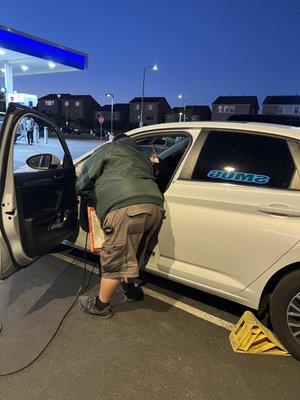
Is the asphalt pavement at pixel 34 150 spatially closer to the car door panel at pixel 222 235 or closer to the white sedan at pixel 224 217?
the white sedan at pixel 224 217

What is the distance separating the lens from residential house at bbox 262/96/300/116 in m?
64.9

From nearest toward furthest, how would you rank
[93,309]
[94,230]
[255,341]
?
[255,341]
[93,309]
[94,230]

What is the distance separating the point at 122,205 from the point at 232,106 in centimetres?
7045

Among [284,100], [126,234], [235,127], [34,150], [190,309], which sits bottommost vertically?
[34,150]

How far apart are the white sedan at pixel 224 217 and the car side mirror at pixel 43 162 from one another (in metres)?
0.02

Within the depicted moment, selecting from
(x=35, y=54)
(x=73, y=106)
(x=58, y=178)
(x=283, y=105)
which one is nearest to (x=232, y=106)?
(x=283, y=105)

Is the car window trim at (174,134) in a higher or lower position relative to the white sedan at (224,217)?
higher

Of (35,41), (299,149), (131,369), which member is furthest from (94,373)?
(35,41)

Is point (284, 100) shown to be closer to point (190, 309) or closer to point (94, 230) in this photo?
point (190, 309)

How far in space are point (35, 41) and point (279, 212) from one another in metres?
16.7

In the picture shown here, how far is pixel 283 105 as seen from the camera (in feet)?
215

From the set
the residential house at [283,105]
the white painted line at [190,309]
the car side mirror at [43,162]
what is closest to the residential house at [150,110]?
the residential house at [283,105]

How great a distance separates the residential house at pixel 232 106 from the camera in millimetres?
68875

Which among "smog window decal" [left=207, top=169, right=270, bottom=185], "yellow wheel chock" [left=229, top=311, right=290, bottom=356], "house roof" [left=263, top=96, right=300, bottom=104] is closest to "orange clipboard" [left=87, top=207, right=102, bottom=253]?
"smog window decal" [left=207, top=169, right=270, bottom=185]
